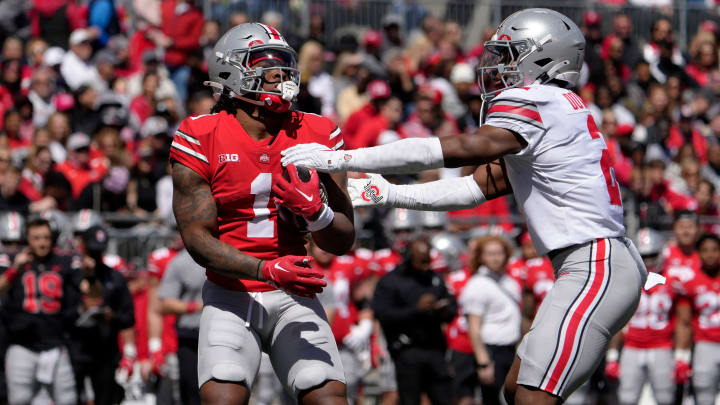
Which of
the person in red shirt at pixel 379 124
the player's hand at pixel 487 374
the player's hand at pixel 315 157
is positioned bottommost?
the player's hand at pixel 487 374

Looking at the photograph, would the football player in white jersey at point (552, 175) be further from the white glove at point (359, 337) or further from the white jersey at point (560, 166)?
the white glove at point (359, 337)

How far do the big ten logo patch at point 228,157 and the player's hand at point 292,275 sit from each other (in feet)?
1.57

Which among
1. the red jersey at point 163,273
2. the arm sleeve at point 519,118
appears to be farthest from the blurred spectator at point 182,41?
the arm sleeve at point 519,118

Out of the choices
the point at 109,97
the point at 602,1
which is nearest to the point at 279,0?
the point at 109,97

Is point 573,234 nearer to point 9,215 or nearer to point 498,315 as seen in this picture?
point 498,315

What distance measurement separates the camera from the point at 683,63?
53.4 feet

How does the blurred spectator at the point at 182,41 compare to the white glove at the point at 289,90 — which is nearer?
the white glove at the point at 289,90

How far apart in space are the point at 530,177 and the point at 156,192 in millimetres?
6329

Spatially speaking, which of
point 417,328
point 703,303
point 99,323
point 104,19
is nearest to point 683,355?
point 703,303

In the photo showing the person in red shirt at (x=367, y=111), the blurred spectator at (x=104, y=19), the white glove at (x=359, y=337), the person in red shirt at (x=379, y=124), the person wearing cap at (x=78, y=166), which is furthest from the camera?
the blurred spectator at (x=104, y=19)

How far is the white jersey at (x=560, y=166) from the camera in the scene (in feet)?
16.1

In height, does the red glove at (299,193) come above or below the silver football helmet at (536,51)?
below

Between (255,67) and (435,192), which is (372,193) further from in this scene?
(255,67)

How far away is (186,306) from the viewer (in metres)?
8.77
